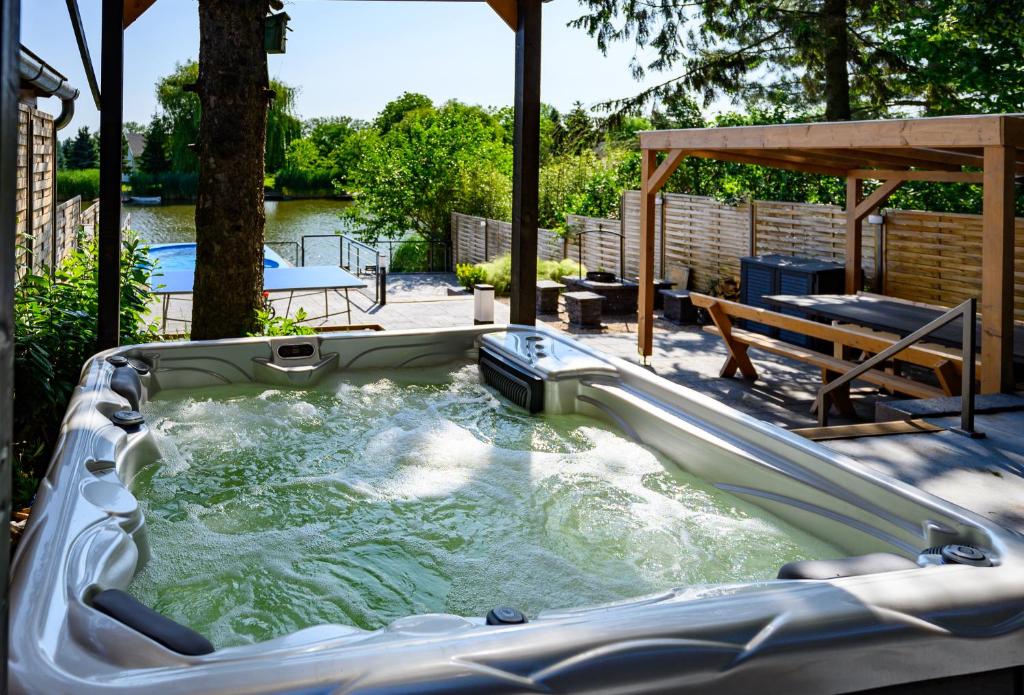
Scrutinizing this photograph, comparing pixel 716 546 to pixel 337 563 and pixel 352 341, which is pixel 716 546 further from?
pixel 352 341

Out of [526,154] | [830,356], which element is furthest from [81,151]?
[830,356]

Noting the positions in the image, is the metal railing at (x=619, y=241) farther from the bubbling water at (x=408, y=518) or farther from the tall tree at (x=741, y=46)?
the bubbling water at (x=408, y=518)

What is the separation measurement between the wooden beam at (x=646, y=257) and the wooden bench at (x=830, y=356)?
1.76ft

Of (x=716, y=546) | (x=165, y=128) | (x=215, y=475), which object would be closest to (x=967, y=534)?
(x=716, y=546)

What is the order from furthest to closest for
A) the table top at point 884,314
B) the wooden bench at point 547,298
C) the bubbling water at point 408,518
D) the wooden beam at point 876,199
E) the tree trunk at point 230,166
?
the wooden bench at point 547,298 → the wooden beam at point 876,199 → the table top at point 884,314 → the tree trunk at point 230,166 → the bubbling water at point 408,518

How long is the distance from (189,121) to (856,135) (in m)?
23.0

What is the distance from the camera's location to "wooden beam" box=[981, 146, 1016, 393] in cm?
451

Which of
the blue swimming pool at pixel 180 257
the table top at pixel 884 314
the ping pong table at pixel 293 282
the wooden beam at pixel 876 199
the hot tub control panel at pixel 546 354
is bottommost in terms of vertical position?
the hot tub control panel at pixel 546 354

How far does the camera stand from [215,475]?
129 inches

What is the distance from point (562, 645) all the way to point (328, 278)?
7211mm

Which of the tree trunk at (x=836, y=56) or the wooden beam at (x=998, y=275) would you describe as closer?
the wooden beam at (x=998, y=275)

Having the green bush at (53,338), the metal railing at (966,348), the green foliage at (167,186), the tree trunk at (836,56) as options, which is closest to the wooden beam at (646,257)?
the metal railing at (966,348)

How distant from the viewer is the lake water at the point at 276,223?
19.8 metres

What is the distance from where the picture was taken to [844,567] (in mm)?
1966
